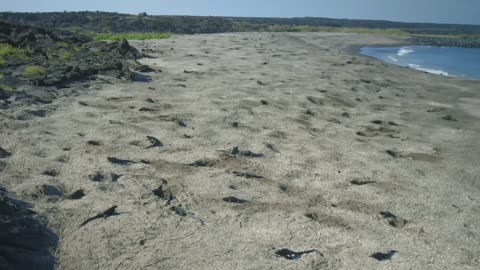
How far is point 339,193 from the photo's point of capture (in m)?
7.71

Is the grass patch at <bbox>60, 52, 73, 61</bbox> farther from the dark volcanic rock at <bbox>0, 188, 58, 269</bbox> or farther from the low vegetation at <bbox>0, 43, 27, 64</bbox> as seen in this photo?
the dark volcanic rock at <bbox>0, 188, 58, 269</bbox>

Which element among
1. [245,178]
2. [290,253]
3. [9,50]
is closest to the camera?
[290,253]

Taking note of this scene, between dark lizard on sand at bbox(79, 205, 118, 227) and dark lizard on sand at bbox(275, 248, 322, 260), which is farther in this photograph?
dark lizard on sand at bbox(79, 205, 118, 227)

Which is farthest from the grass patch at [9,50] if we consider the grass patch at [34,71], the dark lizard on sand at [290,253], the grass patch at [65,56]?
the dark lizard on sand at [290,253]

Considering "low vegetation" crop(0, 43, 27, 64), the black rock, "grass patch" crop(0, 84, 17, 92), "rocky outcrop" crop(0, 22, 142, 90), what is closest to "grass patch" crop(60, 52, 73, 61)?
"rocky outcrop" crop(0, 22, 142, 90)

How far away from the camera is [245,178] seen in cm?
806

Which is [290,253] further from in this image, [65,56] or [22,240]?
[65,56]

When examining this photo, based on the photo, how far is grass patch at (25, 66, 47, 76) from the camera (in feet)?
48.9

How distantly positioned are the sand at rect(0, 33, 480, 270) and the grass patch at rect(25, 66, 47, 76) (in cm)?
203

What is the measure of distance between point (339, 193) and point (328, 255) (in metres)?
2.04

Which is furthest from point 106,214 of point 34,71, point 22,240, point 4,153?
point 34,71

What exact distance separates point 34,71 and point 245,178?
395 inches

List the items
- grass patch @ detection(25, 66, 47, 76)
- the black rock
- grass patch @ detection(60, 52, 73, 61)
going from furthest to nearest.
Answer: grass patch @ detection(60, 52, 73, 61)
grass patch @ detection(25, 66, 47, 76)
the black rock

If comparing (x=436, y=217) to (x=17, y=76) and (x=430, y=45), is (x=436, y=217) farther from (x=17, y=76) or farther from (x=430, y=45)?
(x=430, y=45)
